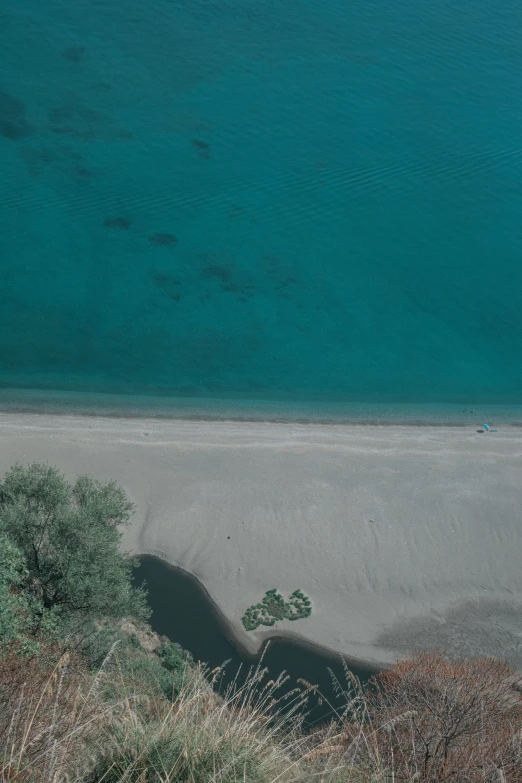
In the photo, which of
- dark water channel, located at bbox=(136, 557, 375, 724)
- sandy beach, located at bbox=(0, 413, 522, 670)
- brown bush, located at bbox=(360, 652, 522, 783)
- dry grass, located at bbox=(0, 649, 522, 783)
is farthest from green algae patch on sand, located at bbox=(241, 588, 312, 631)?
dry grass, located at bbox=(0, 649, 522, 783)

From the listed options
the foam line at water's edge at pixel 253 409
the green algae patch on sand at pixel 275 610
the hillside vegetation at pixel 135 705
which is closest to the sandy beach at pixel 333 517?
the green algae patch on sand at pixel 275 610

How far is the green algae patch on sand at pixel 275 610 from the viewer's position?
19.3m

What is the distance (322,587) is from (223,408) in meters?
9.43

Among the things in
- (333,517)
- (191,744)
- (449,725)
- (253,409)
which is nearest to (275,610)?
(333,517)

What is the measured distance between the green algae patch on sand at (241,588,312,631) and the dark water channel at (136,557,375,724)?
605mm

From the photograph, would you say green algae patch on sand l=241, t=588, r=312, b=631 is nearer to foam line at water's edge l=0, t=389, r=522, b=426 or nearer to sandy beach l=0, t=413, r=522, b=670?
sandy beach l=0, t=413, r=522, b=670

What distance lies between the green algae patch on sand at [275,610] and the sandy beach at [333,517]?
221mm

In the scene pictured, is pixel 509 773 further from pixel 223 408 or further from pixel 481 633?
pixel 223 408

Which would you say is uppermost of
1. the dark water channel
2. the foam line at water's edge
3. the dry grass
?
the foam line at water's edge

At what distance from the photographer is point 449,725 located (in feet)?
34.4

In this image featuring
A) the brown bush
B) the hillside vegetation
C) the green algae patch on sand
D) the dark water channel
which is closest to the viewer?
the hillside vegetation

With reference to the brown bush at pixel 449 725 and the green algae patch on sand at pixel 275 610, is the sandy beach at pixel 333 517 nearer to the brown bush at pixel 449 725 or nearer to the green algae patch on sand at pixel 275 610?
the green algae patch on sand at pixel 275 610

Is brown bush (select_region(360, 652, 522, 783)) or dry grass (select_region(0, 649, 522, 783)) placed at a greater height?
dry grass (select_region(0, 649, 522, 783))

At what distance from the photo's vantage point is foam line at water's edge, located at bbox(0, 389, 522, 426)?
26.8m
